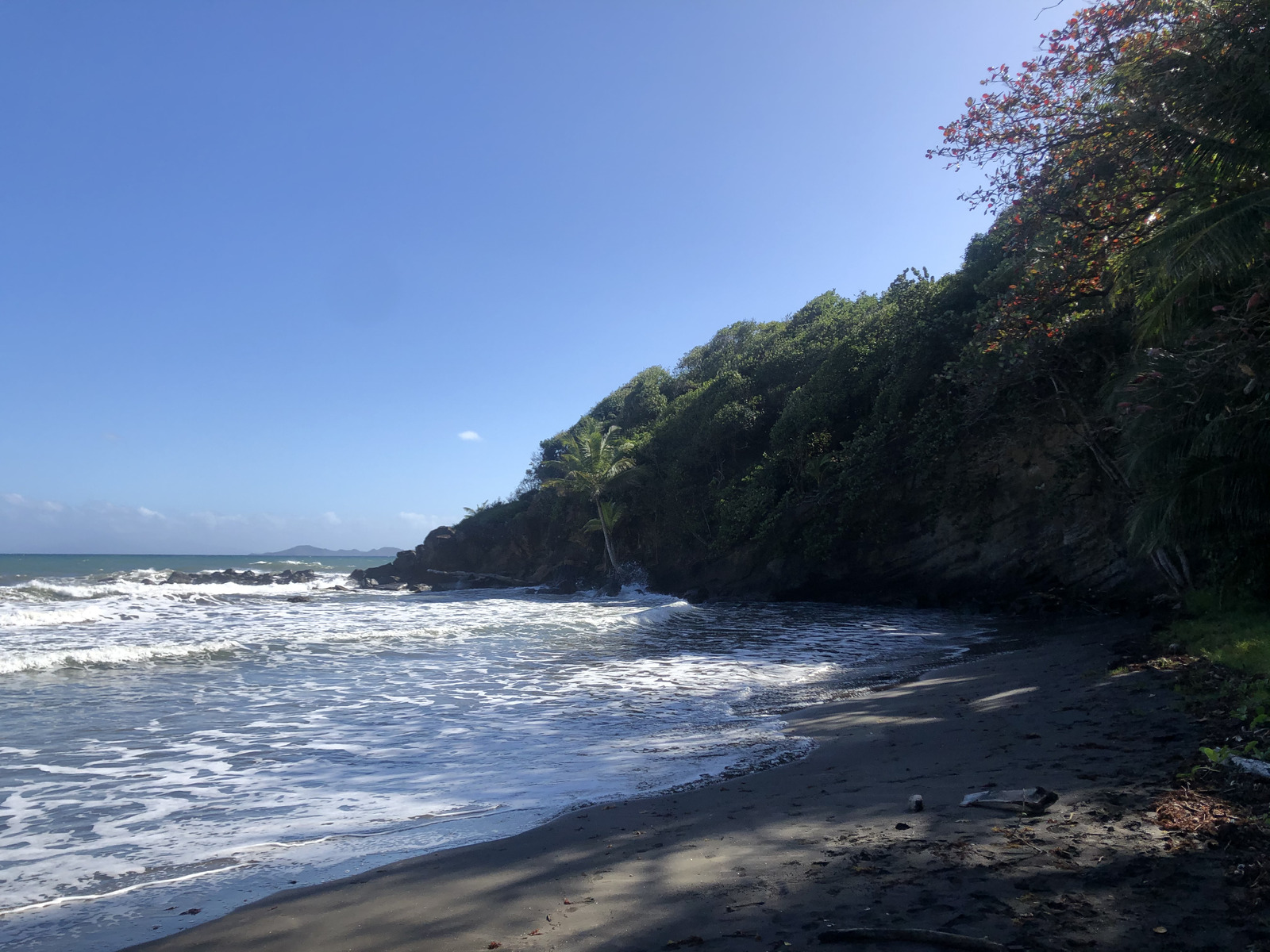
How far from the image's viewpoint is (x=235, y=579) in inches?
1491

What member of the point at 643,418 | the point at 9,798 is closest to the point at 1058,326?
the point at 9,798

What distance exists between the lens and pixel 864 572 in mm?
21047

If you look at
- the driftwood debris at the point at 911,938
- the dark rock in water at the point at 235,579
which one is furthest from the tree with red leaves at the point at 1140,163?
the dark rock in water at the point at 235,579

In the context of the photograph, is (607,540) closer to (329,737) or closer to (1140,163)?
(329,737)

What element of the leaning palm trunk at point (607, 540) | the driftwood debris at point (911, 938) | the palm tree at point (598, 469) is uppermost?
the palm tree at point (598, 469)

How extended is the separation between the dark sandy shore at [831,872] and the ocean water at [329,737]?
1.77 feet

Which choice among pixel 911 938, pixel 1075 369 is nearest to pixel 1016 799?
pixel 911 938

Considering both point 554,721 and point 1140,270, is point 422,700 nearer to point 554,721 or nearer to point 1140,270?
point 554,721

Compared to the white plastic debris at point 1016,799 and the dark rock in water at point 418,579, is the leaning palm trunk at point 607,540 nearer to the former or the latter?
the dark rock in water at point 418,579

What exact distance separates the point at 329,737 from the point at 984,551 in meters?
16.4

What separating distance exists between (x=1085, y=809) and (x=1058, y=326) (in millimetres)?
8996

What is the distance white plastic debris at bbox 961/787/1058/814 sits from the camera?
3633mm

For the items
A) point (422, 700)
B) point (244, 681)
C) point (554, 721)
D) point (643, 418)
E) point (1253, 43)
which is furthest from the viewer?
point (643, 418)

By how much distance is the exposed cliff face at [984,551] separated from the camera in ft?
50.0
